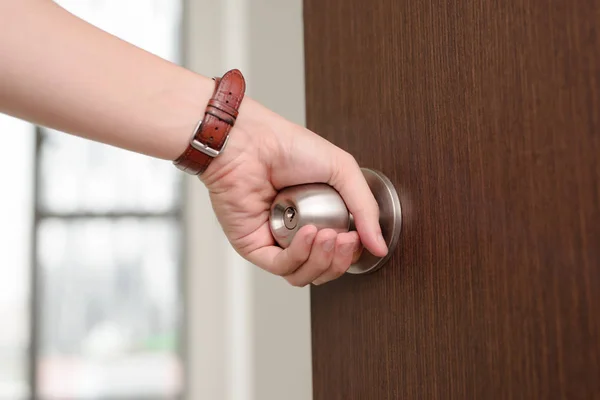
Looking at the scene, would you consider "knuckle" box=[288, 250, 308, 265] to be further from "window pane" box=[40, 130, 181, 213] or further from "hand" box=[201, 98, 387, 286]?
"window pane" box=[40, 130, 181, 213]

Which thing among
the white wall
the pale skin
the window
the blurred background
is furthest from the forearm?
the window

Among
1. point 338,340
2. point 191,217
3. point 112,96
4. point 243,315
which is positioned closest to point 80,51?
point 112,96

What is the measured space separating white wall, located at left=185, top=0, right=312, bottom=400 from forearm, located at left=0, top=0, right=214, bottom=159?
719 mm

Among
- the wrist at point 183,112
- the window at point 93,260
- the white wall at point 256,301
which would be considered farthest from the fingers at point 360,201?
the window at point 93,260

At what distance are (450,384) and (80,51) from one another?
34 cm

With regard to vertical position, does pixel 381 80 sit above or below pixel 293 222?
above

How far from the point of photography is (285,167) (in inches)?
21.0

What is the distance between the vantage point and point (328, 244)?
0.47m

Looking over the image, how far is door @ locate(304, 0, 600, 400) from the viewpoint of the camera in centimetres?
34

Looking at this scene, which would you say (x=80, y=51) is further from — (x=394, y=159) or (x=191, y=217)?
(x=191, y=217)

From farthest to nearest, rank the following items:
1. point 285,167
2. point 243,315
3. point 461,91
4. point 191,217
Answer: point 191,217, point 243,315, point 285,167, point 461,91

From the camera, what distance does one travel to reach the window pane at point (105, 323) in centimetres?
194

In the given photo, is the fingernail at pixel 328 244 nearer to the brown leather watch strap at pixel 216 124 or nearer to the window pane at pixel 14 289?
the brown leather watch strap at pixel 216 124

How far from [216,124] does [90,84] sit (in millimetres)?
97
